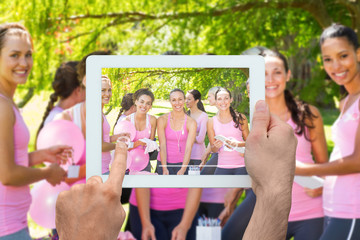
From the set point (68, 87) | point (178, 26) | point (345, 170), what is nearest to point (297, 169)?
point (345, 170)

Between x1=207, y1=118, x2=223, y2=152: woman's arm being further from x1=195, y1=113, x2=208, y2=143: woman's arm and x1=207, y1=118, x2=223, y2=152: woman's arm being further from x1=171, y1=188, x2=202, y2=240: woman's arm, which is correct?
x1=171, y1=188, x2=202, y2=240: woman's arm

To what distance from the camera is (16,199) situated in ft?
5.55

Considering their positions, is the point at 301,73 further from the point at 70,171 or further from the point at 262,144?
the point at 262,144

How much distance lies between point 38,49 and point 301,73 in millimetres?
9773

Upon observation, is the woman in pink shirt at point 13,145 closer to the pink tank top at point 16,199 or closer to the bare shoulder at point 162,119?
the pink tank top at point 16,199

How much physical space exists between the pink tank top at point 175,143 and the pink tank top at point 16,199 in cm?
101

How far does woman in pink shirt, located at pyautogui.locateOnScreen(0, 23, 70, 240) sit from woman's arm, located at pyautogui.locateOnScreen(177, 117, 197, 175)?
99 cm

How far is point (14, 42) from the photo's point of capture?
195 cm

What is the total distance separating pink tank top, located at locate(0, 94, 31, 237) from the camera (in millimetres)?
1608

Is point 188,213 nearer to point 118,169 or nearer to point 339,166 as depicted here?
point 339,166

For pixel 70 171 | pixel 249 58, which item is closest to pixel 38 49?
pixel 70 171

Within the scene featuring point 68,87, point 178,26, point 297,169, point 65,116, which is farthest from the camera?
point 178,26

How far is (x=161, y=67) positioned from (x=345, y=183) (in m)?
1.31

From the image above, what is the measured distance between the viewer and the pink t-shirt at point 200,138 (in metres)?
0.95
